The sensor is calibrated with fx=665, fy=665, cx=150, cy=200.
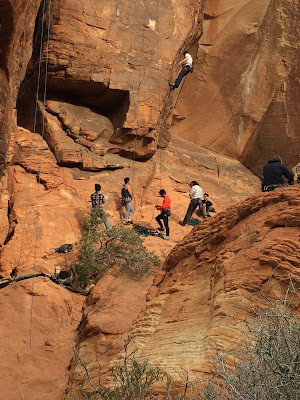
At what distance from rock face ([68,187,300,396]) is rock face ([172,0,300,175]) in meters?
15.9

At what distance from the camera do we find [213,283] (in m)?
8.55

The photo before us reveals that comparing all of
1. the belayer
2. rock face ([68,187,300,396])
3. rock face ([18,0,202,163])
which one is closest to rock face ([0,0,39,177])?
rock face ([18,0,202,163])

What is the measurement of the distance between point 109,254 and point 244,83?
14.2 m

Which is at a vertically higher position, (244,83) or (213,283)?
(213,283)

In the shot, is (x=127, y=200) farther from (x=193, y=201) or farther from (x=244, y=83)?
(x=244, y=83)

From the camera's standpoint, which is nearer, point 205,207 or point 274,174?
point 274,174

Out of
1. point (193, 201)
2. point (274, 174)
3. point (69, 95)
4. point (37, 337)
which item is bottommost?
point (37, 337)

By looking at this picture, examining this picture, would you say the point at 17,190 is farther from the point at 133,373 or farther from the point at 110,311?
the point at 133,373

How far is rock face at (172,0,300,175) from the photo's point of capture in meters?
25.9

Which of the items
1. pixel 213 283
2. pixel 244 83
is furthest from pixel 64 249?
pixel 244 83

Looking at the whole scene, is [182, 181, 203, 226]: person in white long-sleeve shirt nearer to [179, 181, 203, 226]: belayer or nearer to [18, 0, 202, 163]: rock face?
[179, 181, 203, 226]: belayer

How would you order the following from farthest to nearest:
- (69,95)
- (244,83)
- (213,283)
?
(244,83) → (69,95) → (213,283)

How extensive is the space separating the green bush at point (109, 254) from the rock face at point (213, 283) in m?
2.37

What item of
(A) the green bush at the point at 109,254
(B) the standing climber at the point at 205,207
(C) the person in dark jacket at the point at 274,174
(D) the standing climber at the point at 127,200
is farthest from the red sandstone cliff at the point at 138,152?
(C) the person in dark jacket at the point at 274,174
